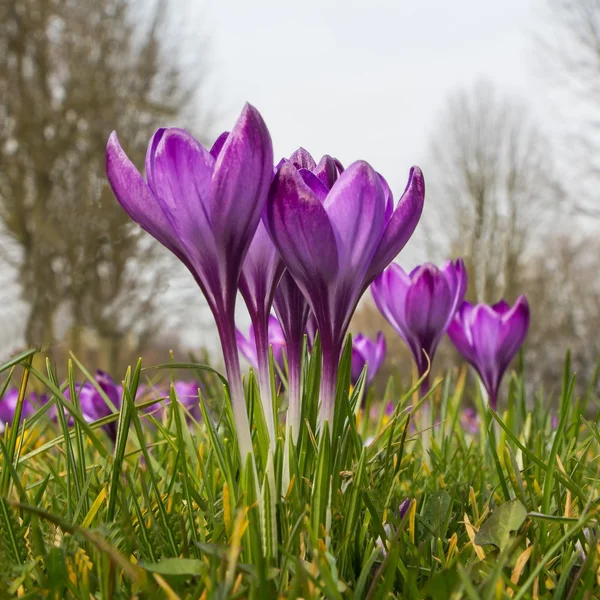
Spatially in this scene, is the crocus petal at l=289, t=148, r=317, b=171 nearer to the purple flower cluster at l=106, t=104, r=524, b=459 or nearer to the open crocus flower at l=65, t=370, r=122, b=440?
the purple flower cluster at l=106, t=104, r=524, b=459

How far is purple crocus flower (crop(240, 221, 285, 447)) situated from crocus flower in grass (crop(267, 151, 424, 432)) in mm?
63

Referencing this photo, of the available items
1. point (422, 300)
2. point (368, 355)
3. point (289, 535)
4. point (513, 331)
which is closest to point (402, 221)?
point (289, 535)

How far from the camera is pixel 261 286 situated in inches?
33.0

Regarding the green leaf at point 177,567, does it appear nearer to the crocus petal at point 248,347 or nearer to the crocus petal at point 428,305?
the crocus petal at point 428,305

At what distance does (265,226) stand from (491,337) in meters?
0.89

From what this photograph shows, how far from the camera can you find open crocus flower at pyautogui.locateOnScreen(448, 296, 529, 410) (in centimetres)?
148

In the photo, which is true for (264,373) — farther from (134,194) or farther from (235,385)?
(134,194)

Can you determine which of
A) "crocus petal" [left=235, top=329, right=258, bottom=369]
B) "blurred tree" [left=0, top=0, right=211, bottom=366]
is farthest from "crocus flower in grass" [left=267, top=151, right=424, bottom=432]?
"blurred tree" [left=0, top=0, right=211, bottom=366]

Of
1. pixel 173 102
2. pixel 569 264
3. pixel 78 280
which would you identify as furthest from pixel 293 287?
pixel 569 264

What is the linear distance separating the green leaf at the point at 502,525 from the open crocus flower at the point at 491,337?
66cm

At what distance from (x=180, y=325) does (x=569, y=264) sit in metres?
11.1

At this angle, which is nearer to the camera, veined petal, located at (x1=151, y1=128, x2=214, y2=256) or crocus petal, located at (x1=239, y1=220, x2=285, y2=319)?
veined petal, located at (x1=151, y1=128, x2=214, y2=256)

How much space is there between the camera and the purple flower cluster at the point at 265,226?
0.70 meters

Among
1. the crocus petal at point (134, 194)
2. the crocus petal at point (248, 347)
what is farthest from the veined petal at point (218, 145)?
the crocus petal at point (248, 347)
